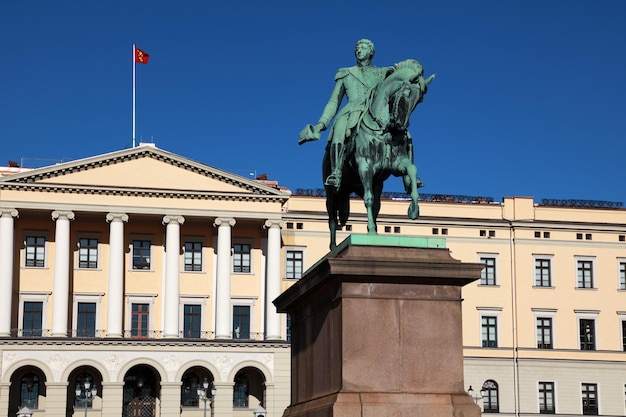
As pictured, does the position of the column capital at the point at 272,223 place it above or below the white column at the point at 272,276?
above

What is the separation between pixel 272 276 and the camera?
6388cm

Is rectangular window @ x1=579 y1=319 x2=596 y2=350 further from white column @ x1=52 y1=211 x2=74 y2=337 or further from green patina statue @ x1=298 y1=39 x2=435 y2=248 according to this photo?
green patina statue @ x1=298 y1=39 x2=435 y2=248

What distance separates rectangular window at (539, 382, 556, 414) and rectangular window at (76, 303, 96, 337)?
26118 millimetres

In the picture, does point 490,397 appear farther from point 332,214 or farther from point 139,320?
point 332,214

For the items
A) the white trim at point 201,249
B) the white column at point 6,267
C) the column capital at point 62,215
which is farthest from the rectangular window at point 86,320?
the white trim at point 201,249

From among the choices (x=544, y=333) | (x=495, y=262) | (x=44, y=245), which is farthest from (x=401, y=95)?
(x=544, y=333)

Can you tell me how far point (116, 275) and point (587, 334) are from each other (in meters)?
28.2

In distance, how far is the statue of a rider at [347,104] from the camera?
1477 cm

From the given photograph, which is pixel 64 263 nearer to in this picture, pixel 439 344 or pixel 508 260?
pixel 508 260

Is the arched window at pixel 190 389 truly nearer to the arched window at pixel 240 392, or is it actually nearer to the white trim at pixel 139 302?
the arched window at pixel 240 392

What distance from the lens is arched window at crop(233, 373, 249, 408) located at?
6488 cm

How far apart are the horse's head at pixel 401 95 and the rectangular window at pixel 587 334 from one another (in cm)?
5753

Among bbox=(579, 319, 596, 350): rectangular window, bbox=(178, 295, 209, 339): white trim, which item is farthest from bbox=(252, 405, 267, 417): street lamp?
bbox=(579, 319, 596, 350): rectangular window

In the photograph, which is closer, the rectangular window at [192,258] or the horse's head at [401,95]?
the horse's head at [401,95]
